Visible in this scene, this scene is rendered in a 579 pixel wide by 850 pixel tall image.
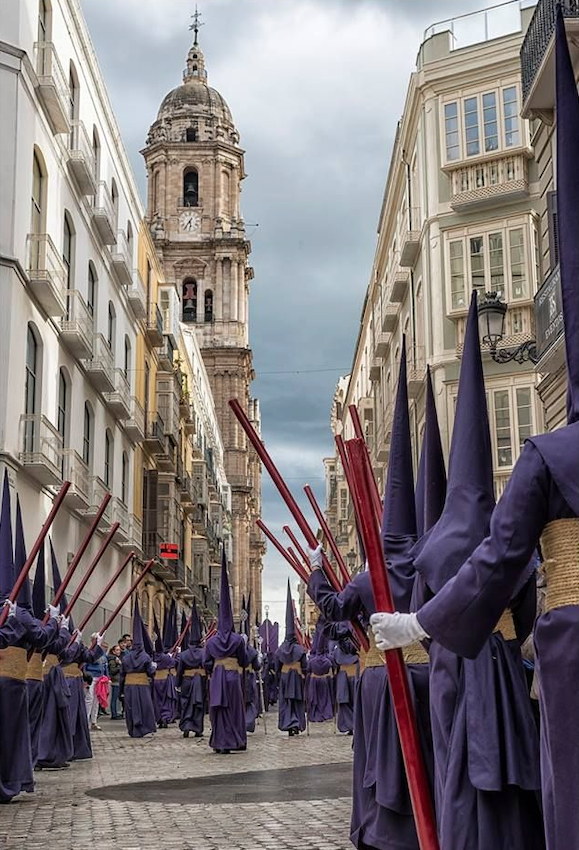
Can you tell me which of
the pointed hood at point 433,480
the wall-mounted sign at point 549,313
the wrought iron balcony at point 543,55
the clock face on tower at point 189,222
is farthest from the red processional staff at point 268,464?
the clock face on tower at point 189,222

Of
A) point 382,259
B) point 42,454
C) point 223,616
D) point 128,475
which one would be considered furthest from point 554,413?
point 382,259

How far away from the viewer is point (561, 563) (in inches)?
180

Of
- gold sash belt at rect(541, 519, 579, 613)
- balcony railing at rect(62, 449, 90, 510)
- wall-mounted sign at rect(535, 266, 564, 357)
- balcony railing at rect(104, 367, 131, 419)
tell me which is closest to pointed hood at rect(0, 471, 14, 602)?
wall-mounted sign at rect(535, 266, 564, 357)

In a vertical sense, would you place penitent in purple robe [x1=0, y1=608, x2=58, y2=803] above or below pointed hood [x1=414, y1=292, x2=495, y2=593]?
below

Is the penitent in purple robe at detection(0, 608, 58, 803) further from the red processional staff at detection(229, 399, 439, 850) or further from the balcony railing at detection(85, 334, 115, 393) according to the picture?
the balcony railing at detection(85, 334, 115, 393)

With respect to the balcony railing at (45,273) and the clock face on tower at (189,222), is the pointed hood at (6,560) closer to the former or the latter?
the balcony railing at (45,273)

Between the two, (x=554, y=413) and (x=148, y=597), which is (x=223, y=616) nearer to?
(x=554, y=413)

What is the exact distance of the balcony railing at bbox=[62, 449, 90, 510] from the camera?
27.3 metres

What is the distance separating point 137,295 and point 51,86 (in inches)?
526

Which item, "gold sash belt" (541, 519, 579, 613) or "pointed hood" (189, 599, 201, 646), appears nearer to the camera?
"gold sash belt" (541, 519, 579, 613)

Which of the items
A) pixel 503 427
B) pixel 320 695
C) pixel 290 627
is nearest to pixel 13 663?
pixel 290 627

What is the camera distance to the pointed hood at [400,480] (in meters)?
7.56

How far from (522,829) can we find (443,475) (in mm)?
1986

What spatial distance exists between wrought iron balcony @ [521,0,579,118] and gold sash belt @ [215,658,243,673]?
29.5ft
